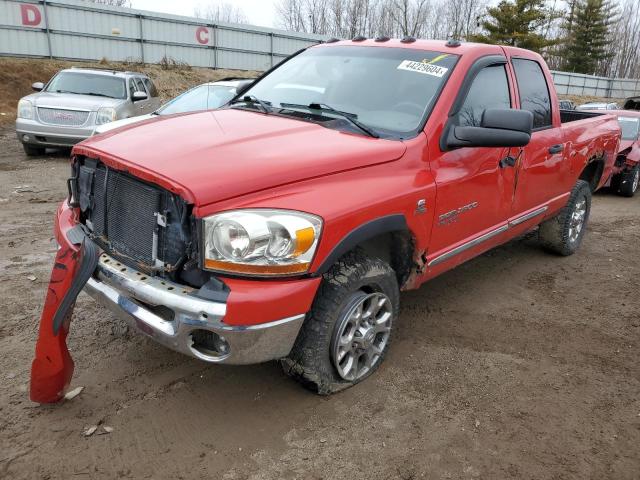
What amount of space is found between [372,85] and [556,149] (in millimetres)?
2002

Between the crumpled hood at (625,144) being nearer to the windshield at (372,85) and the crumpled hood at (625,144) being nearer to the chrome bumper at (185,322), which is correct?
the windshield at (372,85)

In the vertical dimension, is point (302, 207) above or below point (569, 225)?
above

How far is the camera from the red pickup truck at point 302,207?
2.45 m

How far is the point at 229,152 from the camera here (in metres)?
2.72

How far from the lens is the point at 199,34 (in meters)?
24.5

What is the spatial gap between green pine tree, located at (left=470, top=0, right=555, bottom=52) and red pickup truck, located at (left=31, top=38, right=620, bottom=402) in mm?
42237

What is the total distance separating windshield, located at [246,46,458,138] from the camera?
341cm

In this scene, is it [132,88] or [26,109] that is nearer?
[26,109]

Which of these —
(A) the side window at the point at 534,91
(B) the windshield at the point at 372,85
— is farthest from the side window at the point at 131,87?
(A) the side window at the point at 534,91

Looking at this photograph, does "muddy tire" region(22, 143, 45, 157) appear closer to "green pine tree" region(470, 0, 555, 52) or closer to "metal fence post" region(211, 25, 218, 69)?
"metal fence post" region(211, 25, 218, 69)

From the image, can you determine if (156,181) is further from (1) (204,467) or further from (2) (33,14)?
(2) (33,14)

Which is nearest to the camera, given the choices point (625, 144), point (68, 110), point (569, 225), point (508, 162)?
point (508, 162)

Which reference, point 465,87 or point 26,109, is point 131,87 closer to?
point 26,109

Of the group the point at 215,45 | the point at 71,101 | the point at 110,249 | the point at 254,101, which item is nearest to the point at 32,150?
the point at 71,101
